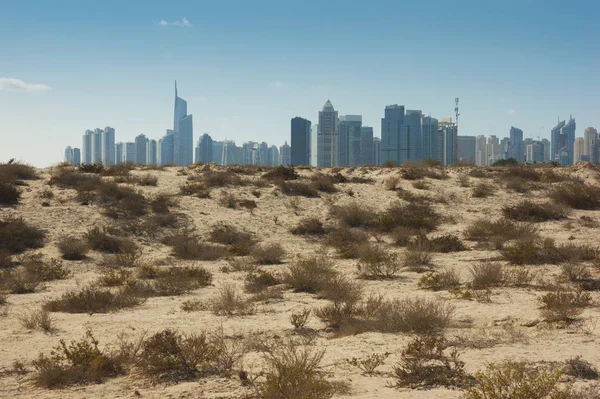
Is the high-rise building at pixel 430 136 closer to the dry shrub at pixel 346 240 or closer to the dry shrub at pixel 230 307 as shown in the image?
the dry shrub at pixel 346 240

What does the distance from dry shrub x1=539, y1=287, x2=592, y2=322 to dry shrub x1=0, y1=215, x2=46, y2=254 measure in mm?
15737

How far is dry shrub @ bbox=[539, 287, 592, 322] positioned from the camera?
9266 mm

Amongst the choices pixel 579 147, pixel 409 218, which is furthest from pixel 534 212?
pixel 579 147

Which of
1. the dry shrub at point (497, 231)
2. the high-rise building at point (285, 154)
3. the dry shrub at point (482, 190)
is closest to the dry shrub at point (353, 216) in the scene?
the dry shrub at point (497, 231)

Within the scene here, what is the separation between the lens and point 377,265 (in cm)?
1478

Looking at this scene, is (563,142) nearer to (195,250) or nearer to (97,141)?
(97,141)

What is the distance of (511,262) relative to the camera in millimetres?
15398

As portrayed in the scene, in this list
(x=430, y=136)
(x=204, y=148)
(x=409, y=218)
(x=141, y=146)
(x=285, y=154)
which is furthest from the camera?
(x=430, y=136)

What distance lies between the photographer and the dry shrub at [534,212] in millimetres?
23375

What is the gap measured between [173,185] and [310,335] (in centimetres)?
1954

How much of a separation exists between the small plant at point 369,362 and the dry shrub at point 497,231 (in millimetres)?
12278

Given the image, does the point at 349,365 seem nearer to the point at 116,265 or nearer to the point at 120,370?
the point at 120,370

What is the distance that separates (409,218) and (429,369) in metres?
16.0

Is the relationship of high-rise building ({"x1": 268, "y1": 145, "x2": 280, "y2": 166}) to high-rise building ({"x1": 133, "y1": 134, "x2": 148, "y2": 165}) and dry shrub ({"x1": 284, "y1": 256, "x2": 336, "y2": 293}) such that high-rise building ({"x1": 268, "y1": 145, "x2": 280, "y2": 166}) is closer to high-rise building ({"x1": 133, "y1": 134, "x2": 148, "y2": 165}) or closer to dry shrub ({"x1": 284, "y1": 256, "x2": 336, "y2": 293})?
high-rise building ({"x1": 133, "y1": 134, "x2": 148, "y2": 165})
